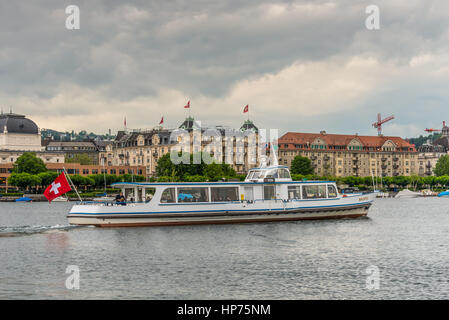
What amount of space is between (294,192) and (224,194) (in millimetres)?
7429

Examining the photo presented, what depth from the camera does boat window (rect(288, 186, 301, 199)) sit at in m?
66.1

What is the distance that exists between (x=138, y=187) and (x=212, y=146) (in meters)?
134

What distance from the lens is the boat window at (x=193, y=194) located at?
62.1 m

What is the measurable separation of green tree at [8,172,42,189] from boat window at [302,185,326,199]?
11857cm

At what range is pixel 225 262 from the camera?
41.6 m

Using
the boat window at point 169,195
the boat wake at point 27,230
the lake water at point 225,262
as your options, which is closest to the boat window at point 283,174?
the lake water at point 225,262

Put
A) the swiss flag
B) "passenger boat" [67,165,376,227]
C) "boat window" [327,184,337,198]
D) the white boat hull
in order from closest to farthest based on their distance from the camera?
the swiss flag < the white boat hull < "passenger boat" [67,165,376,227] < "boat window" [327,184,337,198]

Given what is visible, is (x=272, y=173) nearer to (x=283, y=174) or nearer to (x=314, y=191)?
(x=283, y=174)

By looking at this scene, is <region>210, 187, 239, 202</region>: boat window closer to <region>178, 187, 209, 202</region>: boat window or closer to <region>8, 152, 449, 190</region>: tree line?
<region>178, 187, 209, 202</region>: boat window

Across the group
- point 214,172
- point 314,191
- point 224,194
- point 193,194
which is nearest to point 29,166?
point 214,172

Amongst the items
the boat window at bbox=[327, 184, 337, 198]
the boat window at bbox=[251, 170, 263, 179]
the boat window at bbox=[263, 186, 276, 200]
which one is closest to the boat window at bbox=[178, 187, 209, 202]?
the boat window at bbox=[263, 186, 276, 200]
